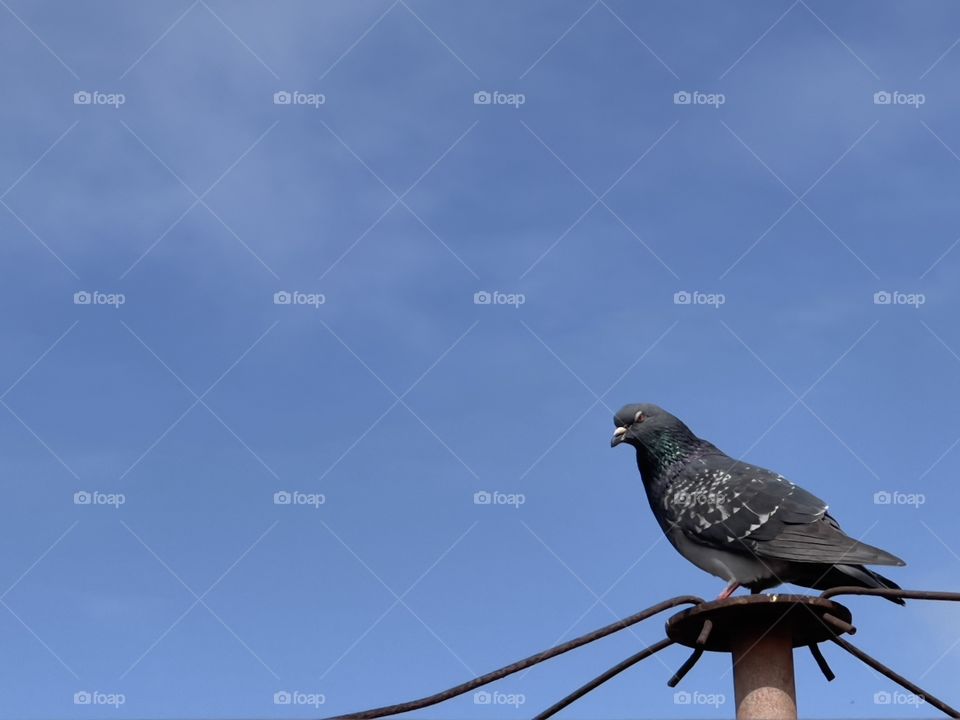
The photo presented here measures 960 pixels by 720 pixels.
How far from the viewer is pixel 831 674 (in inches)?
181

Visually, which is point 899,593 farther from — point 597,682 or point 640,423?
point 640,423

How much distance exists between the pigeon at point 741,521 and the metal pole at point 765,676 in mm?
851

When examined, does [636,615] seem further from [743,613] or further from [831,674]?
[831,674]

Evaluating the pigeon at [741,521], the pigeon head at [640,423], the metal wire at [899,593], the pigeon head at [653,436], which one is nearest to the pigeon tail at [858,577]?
the pigeon at [741,521]

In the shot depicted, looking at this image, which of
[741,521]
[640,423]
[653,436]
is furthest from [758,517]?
[640,423]

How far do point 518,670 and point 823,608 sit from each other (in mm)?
1284

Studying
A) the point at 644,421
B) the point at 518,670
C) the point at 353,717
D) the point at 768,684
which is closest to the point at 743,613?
the point at 768,684

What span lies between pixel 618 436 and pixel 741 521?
1659 mm

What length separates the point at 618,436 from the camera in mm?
7566

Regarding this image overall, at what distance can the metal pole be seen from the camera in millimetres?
4227

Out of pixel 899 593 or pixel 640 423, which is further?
pixel 640 423

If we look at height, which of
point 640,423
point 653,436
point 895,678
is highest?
point 640,423

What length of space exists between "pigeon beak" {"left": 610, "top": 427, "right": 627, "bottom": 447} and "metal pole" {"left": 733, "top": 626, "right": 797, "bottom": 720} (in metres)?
3.21

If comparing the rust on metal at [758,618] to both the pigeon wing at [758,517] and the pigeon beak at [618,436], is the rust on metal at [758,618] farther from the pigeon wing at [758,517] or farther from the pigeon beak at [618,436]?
the pigeon beak at [618,436]
